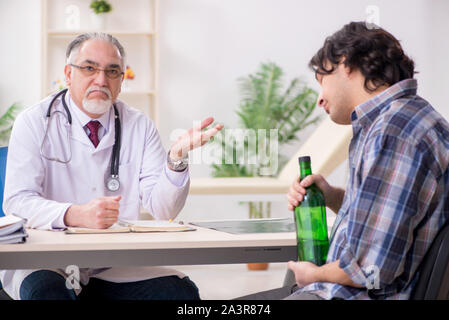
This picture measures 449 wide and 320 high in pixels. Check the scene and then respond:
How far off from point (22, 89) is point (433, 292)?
16.5ft

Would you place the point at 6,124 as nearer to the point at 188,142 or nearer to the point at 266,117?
the point at 266,117

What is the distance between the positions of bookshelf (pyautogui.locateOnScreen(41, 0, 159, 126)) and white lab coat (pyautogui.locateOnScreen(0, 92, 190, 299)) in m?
3.19

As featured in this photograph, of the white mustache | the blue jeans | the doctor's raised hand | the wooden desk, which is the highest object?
the white mustache

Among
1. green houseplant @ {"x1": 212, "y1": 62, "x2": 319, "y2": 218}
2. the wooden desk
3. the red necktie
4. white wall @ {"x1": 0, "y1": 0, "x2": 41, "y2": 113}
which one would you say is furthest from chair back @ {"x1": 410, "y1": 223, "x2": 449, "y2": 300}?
white wall @ {"x1": 0, "y1": 0, "x2": 41, "y2": 113}

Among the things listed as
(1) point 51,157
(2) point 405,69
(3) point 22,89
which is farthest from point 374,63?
(3) point 22,89

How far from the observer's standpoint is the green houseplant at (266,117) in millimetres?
5516

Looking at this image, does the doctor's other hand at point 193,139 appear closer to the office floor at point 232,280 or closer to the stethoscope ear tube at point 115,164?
the stethoscope ear tube at point 115,164

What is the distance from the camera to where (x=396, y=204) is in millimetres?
1190

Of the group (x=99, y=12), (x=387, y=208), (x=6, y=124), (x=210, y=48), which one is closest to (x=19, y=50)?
(x=6, y=124)

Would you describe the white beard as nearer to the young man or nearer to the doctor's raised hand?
the doctor's raised hand

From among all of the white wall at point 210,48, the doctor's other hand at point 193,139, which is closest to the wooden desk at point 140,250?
the doctor's other hand at point 193,139

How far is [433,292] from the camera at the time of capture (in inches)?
46.8

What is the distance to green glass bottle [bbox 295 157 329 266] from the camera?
4.86ft

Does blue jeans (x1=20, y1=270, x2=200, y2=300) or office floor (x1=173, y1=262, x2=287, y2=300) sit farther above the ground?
blue jeans (x1=20, y1=270, x2=200, y2=300)
